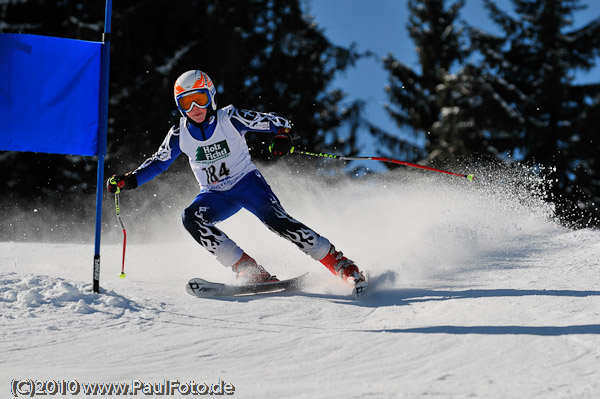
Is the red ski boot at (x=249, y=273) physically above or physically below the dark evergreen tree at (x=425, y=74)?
below

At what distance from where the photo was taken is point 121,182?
4984 millimetres

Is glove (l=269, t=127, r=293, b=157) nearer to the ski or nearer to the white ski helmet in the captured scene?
the white ski helmet

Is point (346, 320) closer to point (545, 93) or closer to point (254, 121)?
point (254, 121)

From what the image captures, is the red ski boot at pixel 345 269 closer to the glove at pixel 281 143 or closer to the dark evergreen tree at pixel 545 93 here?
the glove at pixel 281 143

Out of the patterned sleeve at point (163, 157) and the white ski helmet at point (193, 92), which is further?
the patterned sleeve at point (163, 157)

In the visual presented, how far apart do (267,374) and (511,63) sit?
64.3 feet

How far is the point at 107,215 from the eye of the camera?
15.8 m

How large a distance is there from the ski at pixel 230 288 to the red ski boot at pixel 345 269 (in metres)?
0.34

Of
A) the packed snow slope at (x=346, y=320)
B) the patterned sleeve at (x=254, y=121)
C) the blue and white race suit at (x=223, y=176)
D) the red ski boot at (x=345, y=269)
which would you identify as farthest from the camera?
the patterned sleeve at (x=254, y=121)

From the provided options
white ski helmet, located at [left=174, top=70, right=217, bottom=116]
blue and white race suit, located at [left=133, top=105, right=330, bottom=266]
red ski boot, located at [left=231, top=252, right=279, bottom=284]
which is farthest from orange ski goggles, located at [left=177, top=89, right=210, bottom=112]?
red ski boot, located at [left=231, top=252, right=279, bottom=284]

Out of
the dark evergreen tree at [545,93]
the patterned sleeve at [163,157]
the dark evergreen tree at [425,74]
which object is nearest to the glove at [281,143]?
the patterned sleeve at [163,157]

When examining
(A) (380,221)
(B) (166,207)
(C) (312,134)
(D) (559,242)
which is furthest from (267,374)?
(C) (312,134)

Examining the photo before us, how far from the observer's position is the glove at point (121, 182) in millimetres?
4949

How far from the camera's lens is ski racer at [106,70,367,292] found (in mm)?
4965
